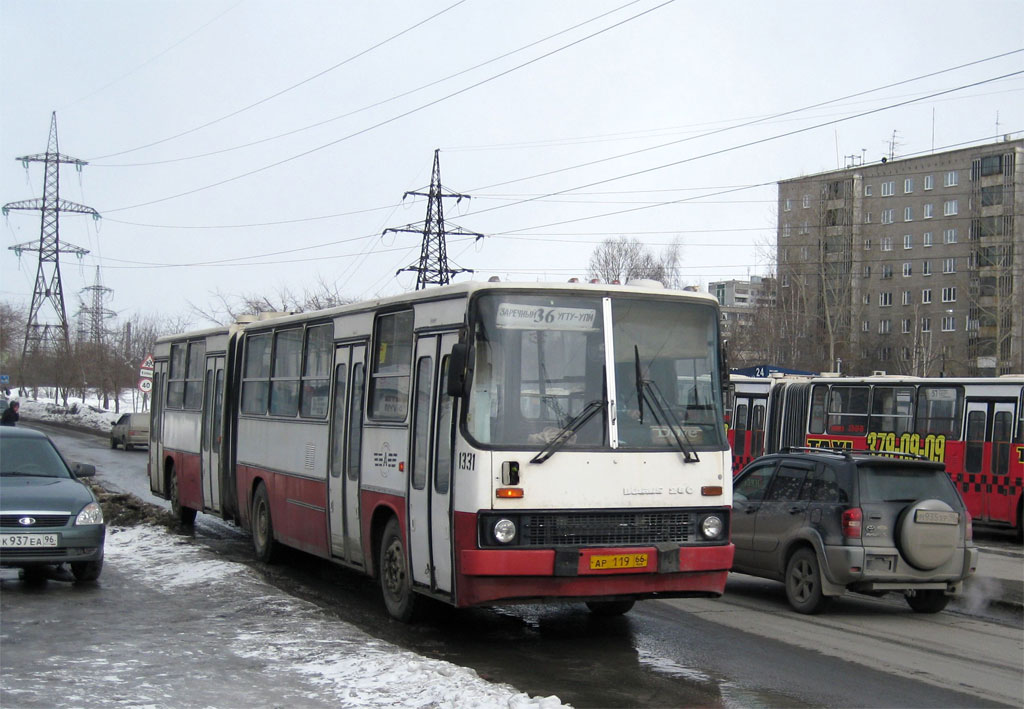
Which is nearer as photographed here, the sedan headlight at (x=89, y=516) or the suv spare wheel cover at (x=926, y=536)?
the suv spare wheel cover at (x=926, y=536)

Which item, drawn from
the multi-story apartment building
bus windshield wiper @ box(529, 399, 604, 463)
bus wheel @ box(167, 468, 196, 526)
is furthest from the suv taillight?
the multi-story apartment building

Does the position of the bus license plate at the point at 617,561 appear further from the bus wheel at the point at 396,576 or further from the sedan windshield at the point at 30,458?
the sedan windshield at the point at 30,458

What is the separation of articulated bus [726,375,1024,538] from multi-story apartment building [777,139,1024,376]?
149 feet

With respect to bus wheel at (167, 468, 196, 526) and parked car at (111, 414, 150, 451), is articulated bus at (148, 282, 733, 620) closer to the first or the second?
bus wheel at (167, 468, 196, 526)

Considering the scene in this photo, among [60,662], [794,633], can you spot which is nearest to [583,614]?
[794,633]

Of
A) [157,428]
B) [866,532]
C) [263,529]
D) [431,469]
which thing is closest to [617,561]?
[431,469]

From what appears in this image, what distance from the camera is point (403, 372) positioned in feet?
35.0

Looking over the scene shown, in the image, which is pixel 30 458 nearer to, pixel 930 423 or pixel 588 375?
pixel 588 375

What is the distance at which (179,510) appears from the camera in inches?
744

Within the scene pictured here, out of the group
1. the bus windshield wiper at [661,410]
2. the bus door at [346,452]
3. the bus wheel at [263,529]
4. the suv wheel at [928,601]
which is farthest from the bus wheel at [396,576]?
the suv wheel at [928,601]

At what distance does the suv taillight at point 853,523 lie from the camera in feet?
36.6

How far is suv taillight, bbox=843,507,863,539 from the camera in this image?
11.2m

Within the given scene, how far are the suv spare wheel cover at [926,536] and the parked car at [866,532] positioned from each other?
0.01 meters

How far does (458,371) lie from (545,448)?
0.96 m
